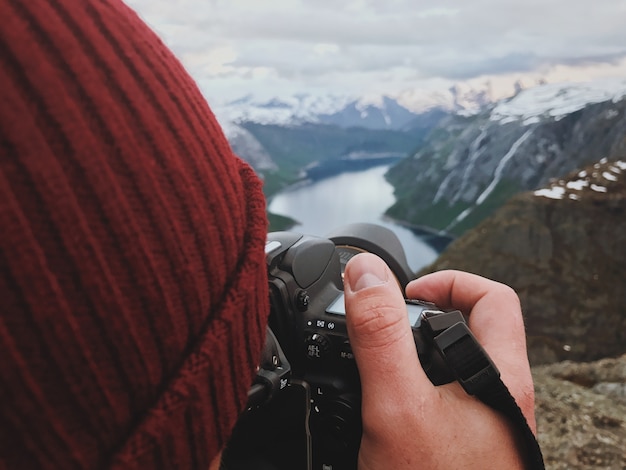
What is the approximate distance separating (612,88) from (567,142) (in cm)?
3174

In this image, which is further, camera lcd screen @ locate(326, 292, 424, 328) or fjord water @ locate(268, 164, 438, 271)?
fjord water @ locate(268, 164, 438, 271)

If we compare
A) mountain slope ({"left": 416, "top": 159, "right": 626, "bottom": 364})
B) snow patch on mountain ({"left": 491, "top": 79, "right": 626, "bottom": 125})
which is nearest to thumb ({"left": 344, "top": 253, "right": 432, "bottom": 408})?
mountain slope ({"left": 416, "top": 159, "right": 626, "bottom": 364})

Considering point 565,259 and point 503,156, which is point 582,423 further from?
point 503,156

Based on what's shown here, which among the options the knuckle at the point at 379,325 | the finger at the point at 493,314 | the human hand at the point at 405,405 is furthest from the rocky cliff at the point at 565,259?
the knuckle at the point at 379,325

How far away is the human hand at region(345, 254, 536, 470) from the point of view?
3.32 feet

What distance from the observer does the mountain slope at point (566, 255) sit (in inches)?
783

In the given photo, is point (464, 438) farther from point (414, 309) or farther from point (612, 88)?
point (612, 88)

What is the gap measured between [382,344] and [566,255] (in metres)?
24.7

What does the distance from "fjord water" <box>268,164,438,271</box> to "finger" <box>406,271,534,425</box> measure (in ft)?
133

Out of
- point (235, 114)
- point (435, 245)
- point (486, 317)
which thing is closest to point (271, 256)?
point (486, 317)

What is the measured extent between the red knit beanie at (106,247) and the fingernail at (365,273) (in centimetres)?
40

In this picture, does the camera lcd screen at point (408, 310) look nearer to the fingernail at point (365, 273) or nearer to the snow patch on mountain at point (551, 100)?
the fingernail at point (365, 273)

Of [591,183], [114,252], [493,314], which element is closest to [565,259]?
[591,183]

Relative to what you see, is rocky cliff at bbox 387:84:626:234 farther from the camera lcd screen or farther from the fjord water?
the camera lcd screen
